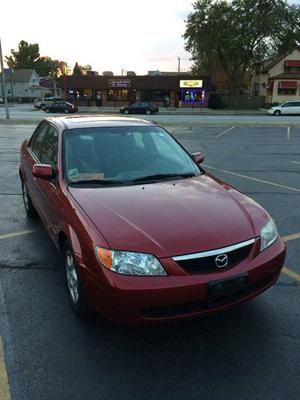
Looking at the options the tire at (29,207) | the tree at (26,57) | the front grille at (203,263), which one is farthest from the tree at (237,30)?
the tree at (26,57)

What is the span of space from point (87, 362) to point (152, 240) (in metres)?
1.00

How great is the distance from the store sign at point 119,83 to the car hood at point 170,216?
2151 inches

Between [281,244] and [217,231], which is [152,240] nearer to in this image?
[217,231]

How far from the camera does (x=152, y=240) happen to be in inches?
122

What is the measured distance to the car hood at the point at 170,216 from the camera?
10.1 feet

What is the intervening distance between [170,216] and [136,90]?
55996 mm

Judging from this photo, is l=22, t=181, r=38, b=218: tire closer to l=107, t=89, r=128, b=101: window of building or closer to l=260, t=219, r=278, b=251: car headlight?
l=260, t=219, r=278, b=251: car headlight

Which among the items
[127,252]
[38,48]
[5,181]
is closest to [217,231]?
[127,252]

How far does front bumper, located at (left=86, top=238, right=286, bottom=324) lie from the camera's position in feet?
9.64

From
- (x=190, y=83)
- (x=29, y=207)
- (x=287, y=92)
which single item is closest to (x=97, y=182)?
(x=29, y=207)

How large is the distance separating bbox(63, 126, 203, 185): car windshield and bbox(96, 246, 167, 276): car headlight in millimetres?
1186

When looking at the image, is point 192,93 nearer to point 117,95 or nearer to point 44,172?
point 117,95

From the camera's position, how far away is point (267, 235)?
3.50 m

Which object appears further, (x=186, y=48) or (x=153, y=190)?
(x=186, y=48)
